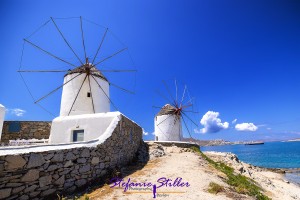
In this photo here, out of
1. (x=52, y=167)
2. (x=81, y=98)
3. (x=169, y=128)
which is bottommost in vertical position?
(x=52, y=167)

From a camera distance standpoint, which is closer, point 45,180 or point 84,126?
point 45,180

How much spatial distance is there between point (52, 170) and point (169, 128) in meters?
21.6

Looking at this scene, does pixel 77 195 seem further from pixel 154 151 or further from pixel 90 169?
pixel 154 151

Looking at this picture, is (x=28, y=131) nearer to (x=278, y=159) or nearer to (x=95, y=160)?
(x=95, y=160)

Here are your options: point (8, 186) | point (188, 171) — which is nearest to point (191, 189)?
point (188, 171)

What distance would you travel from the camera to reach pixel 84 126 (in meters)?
10.8

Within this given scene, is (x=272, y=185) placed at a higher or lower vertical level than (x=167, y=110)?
lower

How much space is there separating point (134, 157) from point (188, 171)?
4.01m

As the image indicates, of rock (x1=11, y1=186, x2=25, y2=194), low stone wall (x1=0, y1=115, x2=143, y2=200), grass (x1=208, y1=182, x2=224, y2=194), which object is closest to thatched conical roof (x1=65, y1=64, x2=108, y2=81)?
low stone wall (x1=0, y1=115, x2=143, y2=200)

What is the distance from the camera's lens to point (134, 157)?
11711 mm

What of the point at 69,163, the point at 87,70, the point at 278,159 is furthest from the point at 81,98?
the point at 278,159

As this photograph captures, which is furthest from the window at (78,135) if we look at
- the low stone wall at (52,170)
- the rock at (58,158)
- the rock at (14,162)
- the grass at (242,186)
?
the grass at (242,186)

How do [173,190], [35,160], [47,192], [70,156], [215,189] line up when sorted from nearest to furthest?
[35,160] < [47,192] < [215,189] < [173,190] < [70,156]

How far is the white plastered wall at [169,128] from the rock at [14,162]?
22260 mm
